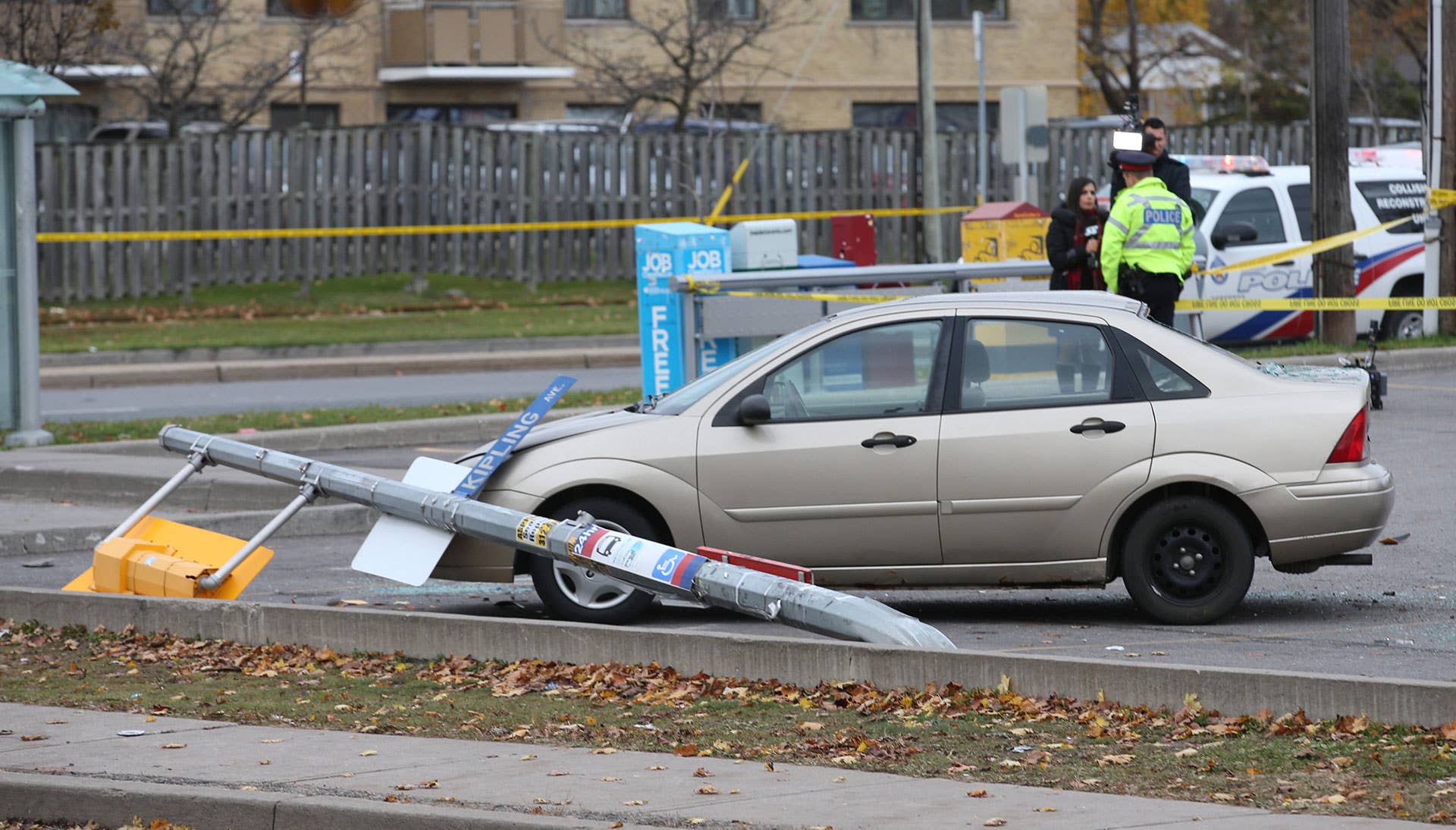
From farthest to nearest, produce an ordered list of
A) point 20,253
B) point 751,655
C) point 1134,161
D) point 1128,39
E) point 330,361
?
point 1128,39
point 330,361
point 20,253
point 1134,161
point 751,655

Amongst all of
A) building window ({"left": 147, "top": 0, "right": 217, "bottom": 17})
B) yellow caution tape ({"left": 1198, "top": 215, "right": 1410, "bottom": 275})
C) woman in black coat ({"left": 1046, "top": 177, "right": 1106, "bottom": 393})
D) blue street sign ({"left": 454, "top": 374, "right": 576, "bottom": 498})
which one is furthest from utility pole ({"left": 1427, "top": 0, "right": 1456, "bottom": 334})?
building window ({"left": 147, "top": 0, "right": 217, "bottom": 17})

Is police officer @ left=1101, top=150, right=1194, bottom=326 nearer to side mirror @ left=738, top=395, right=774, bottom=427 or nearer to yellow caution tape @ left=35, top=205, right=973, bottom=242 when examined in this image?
side mirror @ left=738, top=395, right=774, bottom=427

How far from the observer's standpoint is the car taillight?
8.23 m

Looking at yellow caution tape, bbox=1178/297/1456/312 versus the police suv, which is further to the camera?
the police suv

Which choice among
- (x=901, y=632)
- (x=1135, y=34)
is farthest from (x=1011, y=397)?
(x=1135, y=34)

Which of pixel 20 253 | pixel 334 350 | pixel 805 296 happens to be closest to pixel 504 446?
pixel 805 296

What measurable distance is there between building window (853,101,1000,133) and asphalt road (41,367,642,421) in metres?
21.3

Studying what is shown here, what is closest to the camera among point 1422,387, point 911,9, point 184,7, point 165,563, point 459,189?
point 165,563

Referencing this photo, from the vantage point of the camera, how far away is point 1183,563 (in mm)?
8297

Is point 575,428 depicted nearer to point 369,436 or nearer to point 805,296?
point 805,296

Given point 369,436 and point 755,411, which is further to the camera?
point 369,436

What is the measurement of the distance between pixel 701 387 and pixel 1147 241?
4.69 m

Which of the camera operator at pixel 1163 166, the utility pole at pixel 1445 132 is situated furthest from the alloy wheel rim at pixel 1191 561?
the utility pole at pixel 1445 132

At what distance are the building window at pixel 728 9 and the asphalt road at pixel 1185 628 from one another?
79.0 ft
